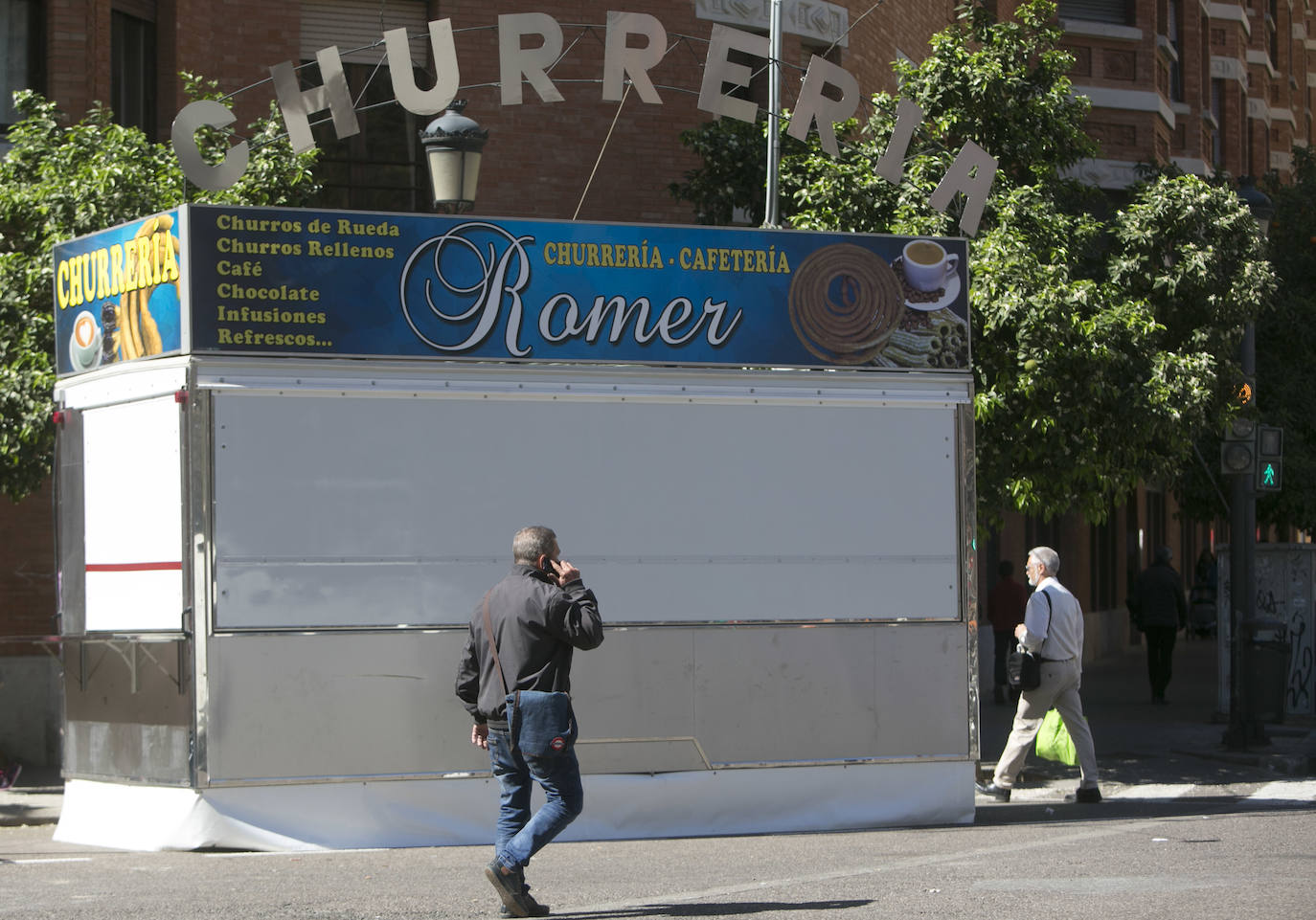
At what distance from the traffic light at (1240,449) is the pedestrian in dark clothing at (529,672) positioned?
10.0 metres

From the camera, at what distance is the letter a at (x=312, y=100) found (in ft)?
38.4

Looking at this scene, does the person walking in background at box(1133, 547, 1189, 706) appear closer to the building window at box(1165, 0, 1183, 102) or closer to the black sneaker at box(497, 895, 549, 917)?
the black sneaker at box(497, 895, 549, 917)

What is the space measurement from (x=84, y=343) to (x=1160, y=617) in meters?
14.3

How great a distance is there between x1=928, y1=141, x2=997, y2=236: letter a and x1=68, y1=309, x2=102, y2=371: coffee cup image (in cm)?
568

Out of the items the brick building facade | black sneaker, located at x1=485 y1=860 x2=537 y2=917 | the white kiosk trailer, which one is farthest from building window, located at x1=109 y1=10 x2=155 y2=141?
black sneaker, located at x1=485 y1=860 x2=537 y2=917

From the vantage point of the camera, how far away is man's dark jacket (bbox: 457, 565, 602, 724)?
7.85m

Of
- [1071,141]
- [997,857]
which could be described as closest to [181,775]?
[997,857]

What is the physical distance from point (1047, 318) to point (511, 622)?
7.10m

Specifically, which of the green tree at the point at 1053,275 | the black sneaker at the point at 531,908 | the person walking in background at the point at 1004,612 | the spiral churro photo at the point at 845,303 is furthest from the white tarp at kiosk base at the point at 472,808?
the person walking in background at the point at 1004,612

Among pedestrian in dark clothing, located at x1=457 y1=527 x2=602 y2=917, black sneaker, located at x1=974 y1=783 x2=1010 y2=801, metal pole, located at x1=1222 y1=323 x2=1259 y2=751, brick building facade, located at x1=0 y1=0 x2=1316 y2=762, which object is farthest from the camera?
brick building facade, located at x1=0 y1=0 x2=1316 y2=762

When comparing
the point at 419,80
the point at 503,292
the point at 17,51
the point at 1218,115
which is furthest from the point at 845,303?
the point at 1218,115

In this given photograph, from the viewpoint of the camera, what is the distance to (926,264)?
11.2 meters

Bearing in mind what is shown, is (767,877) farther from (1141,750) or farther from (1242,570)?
(1242,570)

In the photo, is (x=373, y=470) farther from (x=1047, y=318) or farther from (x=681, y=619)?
(x=1047, y=318)
